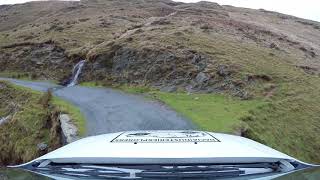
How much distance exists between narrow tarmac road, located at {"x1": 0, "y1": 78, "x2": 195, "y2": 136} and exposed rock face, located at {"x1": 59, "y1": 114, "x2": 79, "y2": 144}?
0.60m

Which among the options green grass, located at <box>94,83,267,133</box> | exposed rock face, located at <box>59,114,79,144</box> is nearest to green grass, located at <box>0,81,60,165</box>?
exposed rock face, located at <box>59,114,79,144</box>

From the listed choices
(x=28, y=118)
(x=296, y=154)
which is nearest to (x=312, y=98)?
(x=296, y=154)

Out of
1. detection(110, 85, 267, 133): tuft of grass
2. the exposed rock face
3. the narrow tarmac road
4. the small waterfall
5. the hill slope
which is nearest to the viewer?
the exposed rock face

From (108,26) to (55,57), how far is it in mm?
13256

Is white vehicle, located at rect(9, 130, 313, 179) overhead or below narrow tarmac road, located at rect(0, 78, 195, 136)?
overhead

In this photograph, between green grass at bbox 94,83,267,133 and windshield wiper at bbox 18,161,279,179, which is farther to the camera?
green grass at bbox 94,83,267,133

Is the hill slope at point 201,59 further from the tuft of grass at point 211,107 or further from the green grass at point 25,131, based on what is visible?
the green grass at point 25,131

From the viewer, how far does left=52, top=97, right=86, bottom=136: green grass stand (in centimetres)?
2231

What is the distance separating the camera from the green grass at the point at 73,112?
2231cm

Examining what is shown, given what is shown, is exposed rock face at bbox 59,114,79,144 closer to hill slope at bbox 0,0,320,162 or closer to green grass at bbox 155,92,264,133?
green grass at bbox 155,92,264,133

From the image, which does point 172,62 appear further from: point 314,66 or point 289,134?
point 289,134

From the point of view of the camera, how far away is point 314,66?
46031 mm

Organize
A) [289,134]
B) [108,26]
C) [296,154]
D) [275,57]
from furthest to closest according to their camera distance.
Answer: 1. [108,26]
2. [275,57]
3. [289,134]
4. [296,154]

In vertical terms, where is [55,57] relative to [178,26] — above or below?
below
